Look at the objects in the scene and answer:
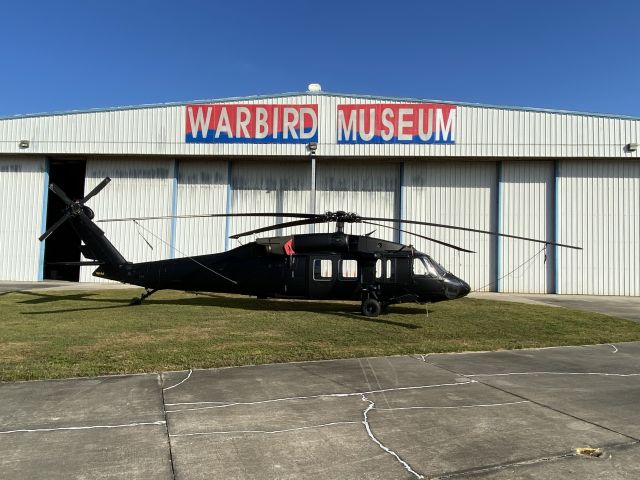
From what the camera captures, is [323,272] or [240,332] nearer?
[240,332]

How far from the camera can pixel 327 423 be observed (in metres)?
5.14

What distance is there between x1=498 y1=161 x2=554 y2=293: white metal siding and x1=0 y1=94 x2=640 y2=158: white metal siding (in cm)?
138

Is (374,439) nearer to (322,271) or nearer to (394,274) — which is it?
(394,274)

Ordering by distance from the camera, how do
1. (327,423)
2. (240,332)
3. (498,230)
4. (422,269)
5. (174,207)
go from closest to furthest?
(327,423) → (240,332) → (422,269) → (498,230) → (174,207)

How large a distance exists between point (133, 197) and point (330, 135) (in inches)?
486

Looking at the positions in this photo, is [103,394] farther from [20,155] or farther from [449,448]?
[20,155]

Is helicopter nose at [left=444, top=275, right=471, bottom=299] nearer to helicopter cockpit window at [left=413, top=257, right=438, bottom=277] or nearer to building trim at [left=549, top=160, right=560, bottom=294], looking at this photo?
helicopter cockpit window at [left=413, top=257, right=438, bottom=277]

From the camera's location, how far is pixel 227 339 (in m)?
10.3

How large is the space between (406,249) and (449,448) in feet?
33.3

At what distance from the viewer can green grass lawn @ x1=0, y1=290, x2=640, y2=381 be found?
325 inches

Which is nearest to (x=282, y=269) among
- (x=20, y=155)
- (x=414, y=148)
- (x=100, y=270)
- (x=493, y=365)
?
(x=100, y=270)

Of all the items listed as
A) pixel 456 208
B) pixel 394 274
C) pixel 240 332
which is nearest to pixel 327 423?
pixel 240 332

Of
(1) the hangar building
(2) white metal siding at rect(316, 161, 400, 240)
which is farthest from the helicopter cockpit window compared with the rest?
(2) white metal siding at rect(316, 161, 400, 240)

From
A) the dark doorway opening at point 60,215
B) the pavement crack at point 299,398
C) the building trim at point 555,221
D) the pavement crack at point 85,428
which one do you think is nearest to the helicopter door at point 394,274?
the pavement crack at point 299,398
